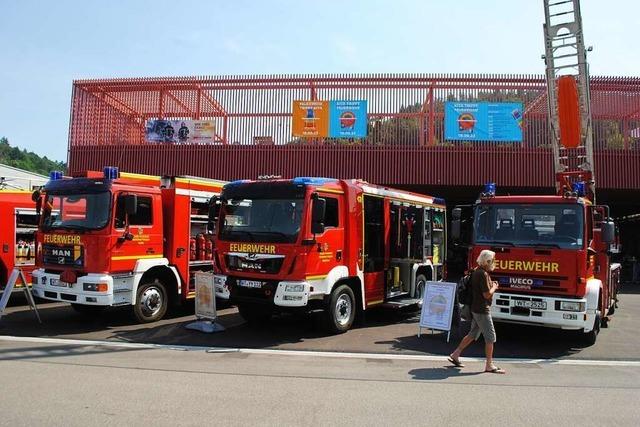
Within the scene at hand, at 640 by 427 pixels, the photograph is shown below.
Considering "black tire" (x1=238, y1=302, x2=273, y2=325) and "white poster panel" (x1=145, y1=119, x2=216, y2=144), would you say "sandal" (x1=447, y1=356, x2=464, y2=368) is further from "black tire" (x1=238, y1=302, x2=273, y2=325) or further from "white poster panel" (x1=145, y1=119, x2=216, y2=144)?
"white poster panel" (x1=145, y1=119, x2=216, y2=144)

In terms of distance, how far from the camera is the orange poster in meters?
19.0

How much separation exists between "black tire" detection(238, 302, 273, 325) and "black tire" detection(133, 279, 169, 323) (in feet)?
5.49

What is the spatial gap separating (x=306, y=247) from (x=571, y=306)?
14.5ft

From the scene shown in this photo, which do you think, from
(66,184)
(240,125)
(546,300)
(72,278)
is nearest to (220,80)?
(240,125)

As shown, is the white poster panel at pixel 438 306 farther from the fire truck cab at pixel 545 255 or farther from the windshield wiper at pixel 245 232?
the windshield wiper at pixel 245 232

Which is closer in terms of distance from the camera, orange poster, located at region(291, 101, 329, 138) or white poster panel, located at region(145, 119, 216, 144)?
orange poster, located at region(291, 101, 329, 138)

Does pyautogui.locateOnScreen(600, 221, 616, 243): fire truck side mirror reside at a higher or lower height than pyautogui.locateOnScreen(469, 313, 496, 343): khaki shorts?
higher

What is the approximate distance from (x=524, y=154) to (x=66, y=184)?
48.3 feet

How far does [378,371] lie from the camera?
7.32 m

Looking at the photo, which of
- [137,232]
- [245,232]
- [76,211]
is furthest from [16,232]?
[245,232]

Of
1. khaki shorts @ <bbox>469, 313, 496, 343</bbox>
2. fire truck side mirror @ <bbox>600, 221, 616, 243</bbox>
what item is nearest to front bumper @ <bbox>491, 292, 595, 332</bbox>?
fire truck side mirror @ <bbox>600, 221, 616, 243</bbox>

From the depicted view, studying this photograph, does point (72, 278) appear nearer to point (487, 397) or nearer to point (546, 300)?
point (487, 397)

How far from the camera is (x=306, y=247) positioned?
907 centimetres

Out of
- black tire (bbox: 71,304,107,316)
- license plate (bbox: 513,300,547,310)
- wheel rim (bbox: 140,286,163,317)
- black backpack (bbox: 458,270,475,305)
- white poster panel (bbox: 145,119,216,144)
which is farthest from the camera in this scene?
white poster panel (bbox: 145,119,216,144)
